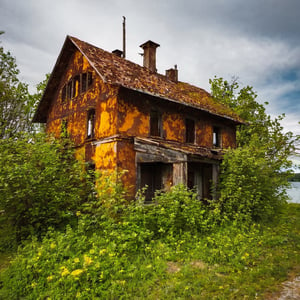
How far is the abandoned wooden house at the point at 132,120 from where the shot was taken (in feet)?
32.5

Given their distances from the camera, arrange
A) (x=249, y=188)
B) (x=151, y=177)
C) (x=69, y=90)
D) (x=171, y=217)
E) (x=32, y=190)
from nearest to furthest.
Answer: (x=171, y=217)
(x=32, y=190)
(x=249, y=188)
(x=151, y=177)
(x=69, y=90)

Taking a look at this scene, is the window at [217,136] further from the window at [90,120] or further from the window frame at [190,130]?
the window at [90,120]

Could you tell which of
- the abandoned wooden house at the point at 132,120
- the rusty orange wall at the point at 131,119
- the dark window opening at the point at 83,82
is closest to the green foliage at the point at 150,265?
the abandoned wooden house at the point at 132,120

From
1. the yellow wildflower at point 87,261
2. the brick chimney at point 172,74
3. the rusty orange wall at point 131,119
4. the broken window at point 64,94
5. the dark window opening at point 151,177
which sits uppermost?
the brick chimney at point 172,74

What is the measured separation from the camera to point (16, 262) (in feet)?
17.4

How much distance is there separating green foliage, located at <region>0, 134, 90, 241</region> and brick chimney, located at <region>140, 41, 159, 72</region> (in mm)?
9173

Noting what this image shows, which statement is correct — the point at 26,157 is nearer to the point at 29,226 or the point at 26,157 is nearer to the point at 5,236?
the point at 29,226

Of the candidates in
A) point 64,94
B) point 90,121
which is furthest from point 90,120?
point 64,94

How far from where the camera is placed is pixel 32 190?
6.77 meters

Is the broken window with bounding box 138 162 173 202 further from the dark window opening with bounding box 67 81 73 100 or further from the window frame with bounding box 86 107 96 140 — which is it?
the dark window opening with bounding box 67 81 73 100

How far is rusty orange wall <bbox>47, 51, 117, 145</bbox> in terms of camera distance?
1036cm

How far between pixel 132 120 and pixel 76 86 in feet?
14.4

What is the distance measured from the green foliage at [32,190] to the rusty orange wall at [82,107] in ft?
10.6

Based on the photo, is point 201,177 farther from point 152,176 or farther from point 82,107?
point 82,107
